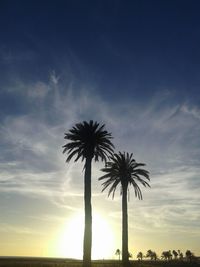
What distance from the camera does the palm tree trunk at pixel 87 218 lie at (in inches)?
1635

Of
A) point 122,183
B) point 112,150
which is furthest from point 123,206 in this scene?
point 112,150

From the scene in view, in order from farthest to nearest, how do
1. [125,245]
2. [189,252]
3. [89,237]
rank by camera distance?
[189,252]
[125,245]
[89,237]

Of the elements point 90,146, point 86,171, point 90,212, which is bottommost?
point 90,212

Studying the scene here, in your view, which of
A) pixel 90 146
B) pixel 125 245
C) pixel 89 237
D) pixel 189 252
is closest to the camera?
pixel 89 237

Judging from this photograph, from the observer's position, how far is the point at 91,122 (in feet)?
154

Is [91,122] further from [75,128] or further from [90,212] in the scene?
[90,212]

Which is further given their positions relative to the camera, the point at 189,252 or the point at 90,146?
the point at 189,252

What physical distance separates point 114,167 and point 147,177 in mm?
4982

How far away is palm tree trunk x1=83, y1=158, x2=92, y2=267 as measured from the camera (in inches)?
1635

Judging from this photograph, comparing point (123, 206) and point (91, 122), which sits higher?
point (91, 122)

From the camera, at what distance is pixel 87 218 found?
140 feet

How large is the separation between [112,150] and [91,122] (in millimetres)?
4662

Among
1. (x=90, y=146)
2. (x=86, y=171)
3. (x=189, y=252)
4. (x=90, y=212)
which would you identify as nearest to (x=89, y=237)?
(x=90, y=212)

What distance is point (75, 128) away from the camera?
46812 mm
